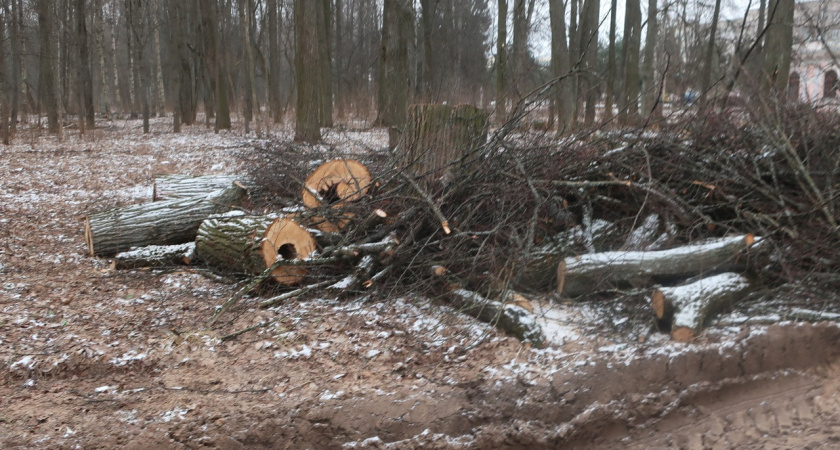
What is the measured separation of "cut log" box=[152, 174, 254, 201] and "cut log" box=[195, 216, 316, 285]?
5.31 ft

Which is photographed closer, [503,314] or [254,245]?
Result: [503,314]

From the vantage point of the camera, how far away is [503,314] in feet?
16.0

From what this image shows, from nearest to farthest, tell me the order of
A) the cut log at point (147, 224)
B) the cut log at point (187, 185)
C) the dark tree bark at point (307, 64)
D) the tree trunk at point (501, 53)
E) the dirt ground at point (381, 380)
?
the dirt ground at point (381, 380), the cut log at point (147, 224), the cut log at point (187, 185), the dark tree bark at point (307, 64), the tree trunk at point (501, 53)

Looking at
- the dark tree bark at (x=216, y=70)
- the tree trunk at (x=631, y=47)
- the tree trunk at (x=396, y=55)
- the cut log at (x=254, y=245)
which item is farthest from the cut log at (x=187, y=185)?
the dark tree bark at (x=216, y=70)

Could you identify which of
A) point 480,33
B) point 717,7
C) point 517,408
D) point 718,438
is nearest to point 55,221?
point 517,408

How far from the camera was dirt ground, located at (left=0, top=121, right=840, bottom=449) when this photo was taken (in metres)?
3.73

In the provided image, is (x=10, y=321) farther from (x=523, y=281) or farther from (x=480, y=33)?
(x=480, y=33)

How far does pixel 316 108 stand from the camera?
45.5 ft

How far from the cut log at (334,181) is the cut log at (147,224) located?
908 mm

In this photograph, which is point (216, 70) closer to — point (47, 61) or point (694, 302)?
point (47, 61)

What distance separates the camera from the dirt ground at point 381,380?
Result: 12.3ft

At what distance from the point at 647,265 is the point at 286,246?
127 inches

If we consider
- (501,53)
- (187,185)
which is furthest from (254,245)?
(501,53)

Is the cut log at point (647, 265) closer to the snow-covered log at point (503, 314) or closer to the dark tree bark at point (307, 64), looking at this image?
the snow-covered log at point (503, 314)
